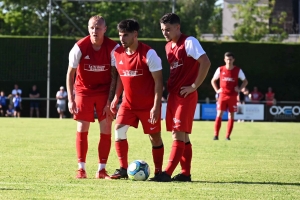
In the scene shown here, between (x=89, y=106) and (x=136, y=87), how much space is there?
73 cm

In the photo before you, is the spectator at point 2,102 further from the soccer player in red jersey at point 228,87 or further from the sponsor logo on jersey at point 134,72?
the sponsor logo on jersey at point 134,72

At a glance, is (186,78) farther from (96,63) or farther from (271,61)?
(271,61)

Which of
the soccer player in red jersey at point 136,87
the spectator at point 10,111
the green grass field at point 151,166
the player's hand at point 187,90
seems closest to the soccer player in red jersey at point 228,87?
the green grass field at point 151,166

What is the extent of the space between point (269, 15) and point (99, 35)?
146 feet

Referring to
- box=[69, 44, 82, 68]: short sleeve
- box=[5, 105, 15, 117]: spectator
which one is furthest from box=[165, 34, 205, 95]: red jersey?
box=[5, 105, 15, 117]: spectator

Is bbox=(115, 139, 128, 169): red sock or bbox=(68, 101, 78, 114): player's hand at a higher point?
bbox=(68, 101, 78, 114): player's hand

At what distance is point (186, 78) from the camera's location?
31.6 ft

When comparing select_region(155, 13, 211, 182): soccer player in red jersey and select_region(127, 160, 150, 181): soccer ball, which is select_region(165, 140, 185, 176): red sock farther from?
select_region(127, 160, 150, 181): soccer ball

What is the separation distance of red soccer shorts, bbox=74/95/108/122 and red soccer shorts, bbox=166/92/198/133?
91cm

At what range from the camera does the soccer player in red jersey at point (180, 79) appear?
9.45m

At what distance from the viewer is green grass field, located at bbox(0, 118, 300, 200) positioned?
8188 millimetres

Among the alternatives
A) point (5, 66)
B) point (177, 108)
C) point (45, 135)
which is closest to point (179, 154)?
point (177, 108)

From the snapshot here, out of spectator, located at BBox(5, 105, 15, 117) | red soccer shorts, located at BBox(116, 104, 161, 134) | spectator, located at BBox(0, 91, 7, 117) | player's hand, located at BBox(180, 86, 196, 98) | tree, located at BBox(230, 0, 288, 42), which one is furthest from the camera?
tree, located at BBox(230, 0, 288, 42)

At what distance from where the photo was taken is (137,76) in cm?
952
